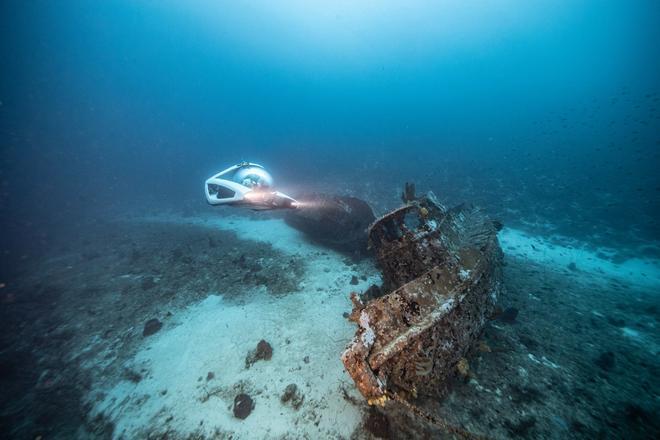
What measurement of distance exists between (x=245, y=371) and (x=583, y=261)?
1605cm

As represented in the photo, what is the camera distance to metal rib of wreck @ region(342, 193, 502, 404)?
314 cm

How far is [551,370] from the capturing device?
508 cm

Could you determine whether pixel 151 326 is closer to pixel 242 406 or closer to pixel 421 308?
pixel 242 406

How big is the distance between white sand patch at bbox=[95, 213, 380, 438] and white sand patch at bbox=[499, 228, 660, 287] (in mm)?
9788

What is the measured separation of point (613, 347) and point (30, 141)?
79.9 meters

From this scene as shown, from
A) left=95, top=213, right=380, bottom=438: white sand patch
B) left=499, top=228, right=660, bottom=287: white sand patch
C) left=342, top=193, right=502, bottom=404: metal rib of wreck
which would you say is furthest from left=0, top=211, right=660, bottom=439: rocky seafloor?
left=342, top=193, right=502, bottom=404: metal rib of wreck

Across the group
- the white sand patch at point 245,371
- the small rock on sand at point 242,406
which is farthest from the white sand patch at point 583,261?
the small rock on sand at point 242,406

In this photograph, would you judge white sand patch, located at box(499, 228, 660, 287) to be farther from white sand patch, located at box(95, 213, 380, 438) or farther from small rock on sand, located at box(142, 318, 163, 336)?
small rock on sand, located at box(142, 318, 163, 336)

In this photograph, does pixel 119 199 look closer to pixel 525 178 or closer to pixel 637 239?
pixel 525 178

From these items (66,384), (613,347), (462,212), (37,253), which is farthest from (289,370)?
(37,253)

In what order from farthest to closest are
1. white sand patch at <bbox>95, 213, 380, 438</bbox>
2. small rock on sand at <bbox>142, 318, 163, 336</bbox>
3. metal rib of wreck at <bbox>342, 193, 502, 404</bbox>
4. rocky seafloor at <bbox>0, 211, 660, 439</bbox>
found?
small rock on sand at <bbox>142, 318, 163, 336</bbox>, white sand patch at <bbox>95, 213, 380, 438</bbox>, rocky seafloor at <bbox>0, 211, 660, 439</bbox>, metal rib of wreck at <bbox>342, 193, 502, 404</bbox>

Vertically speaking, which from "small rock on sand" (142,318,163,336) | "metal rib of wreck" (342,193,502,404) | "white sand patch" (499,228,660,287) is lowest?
"small rock on sand" (142,318,163,336)

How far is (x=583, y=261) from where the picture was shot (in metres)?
12.0

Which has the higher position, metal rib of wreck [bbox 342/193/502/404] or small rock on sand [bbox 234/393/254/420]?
metal rib of wreck [bbox 342/193/502/404]
